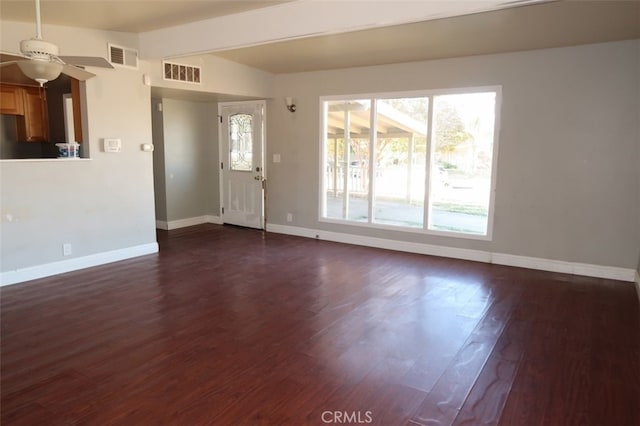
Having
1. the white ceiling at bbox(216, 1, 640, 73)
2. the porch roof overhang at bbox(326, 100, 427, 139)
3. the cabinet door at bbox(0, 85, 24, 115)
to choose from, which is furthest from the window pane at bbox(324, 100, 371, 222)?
the cabinet door at bbox(0, 85, 24, 115)

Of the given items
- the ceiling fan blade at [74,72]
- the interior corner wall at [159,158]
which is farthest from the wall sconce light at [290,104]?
the ceiling fan blade at [74,72]

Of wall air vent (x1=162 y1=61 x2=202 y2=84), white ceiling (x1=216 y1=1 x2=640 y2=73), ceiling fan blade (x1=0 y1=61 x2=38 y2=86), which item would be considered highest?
white ceiling (x1=216 y1=1 x2=640 y2=73)

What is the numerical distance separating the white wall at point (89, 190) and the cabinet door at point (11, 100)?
2.20 metres

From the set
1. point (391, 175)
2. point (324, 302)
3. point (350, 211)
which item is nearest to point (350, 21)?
point (324, 302)

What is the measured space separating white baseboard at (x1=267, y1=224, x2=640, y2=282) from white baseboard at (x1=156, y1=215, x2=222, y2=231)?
168 cm

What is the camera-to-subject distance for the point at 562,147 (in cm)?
491

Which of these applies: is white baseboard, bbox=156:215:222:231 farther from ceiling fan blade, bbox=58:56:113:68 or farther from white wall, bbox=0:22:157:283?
ceiling fan blade, bbox=58:56:113:68

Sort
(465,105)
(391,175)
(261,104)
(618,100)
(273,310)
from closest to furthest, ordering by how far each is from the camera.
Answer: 1. (273,310)
2. (618,100)
3. (465,105)
4. (391,175)
5. (261,104)

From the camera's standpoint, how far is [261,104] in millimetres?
7105

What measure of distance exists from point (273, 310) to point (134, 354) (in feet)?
3.96

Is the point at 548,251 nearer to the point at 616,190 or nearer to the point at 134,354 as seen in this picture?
the point at 616,190

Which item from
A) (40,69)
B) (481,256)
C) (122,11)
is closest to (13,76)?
(122,11)

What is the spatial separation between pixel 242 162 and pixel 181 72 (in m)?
2.15

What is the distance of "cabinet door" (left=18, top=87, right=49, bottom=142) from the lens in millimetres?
6277
